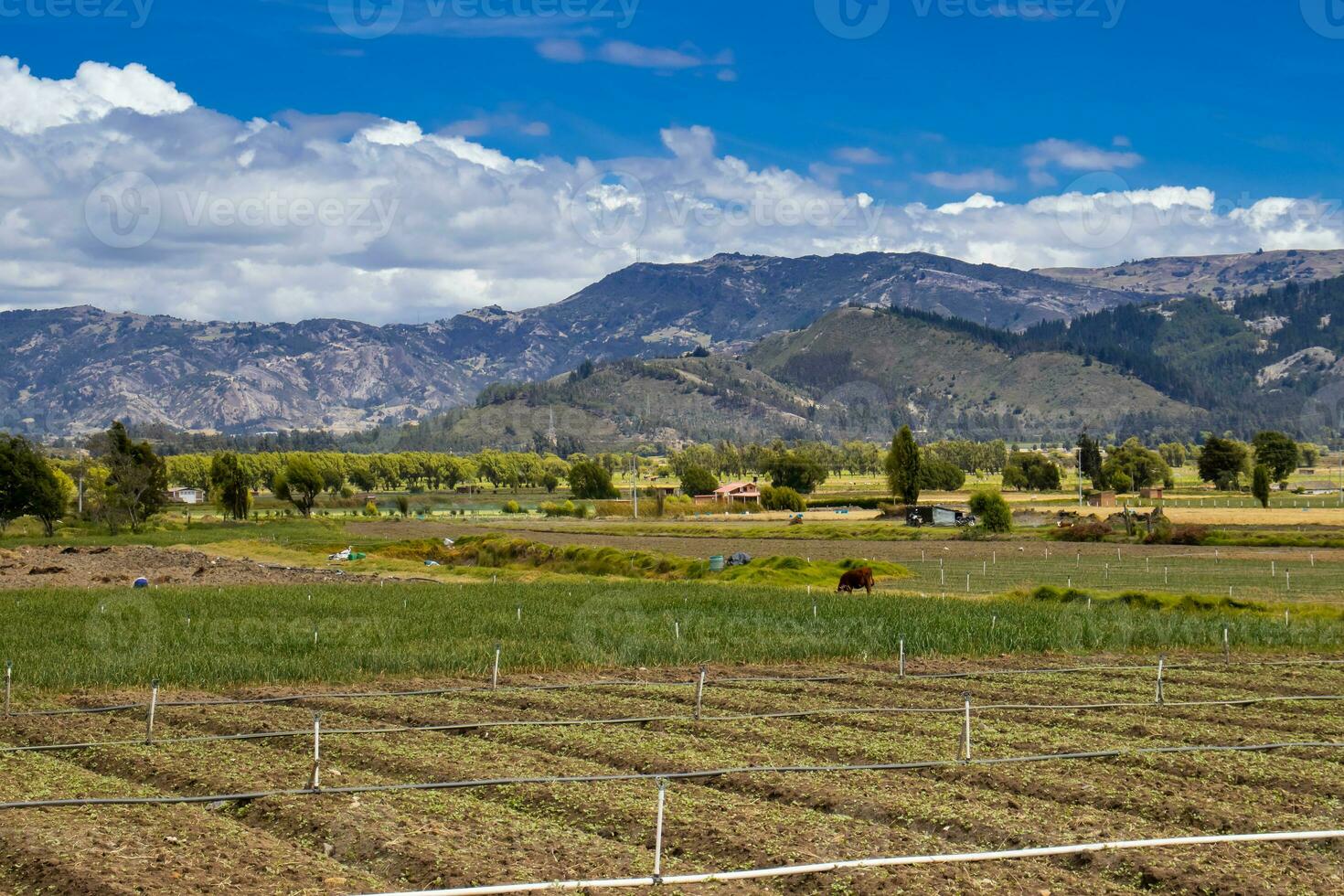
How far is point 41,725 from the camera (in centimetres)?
2150

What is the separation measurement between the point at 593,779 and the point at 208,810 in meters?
4.60

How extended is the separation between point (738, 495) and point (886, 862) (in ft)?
531

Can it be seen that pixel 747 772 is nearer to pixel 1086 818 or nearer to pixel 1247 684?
pixel 1086 818

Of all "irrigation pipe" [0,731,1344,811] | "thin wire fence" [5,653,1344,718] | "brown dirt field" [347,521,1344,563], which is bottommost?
"brown dirt field" [347,521,1344,563]

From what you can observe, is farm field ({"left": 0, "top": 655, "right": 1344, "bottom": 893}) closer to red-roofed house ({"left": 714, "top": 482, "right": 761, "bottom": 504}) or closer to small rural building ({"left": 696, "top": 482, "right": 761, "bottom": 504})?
small rural building ({"left": 696, "top": 482, "right": 761, "bottom": 504})

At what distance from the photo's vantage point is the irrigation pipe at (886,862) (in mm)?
12008

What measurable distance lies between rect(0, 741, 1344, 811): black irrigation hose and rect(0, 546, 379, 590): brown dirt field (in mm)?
42367

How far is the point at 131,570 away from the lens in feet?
219

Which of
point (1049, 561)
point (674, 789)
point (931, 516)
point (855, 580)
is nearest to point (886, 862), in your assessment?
point (674, 789)

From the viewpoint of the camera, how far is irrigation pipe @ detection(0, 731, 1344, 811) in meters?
15.1

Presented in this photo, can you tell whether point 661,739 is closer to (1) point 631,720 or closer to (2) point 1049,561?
(1) point 631,720

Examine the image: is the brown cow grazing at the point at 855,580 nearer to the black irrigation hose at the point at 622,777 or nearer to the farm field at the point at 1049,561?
the farm field at the point at 1049,561

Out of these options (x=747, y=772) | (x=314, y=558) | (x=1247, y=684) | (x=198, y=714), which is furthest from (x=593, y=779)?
(x=314, y=558)

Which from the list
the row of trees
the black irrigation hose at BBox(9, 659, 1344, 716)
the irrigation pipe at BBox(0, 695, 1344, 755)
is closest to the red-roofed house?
the row of trees
